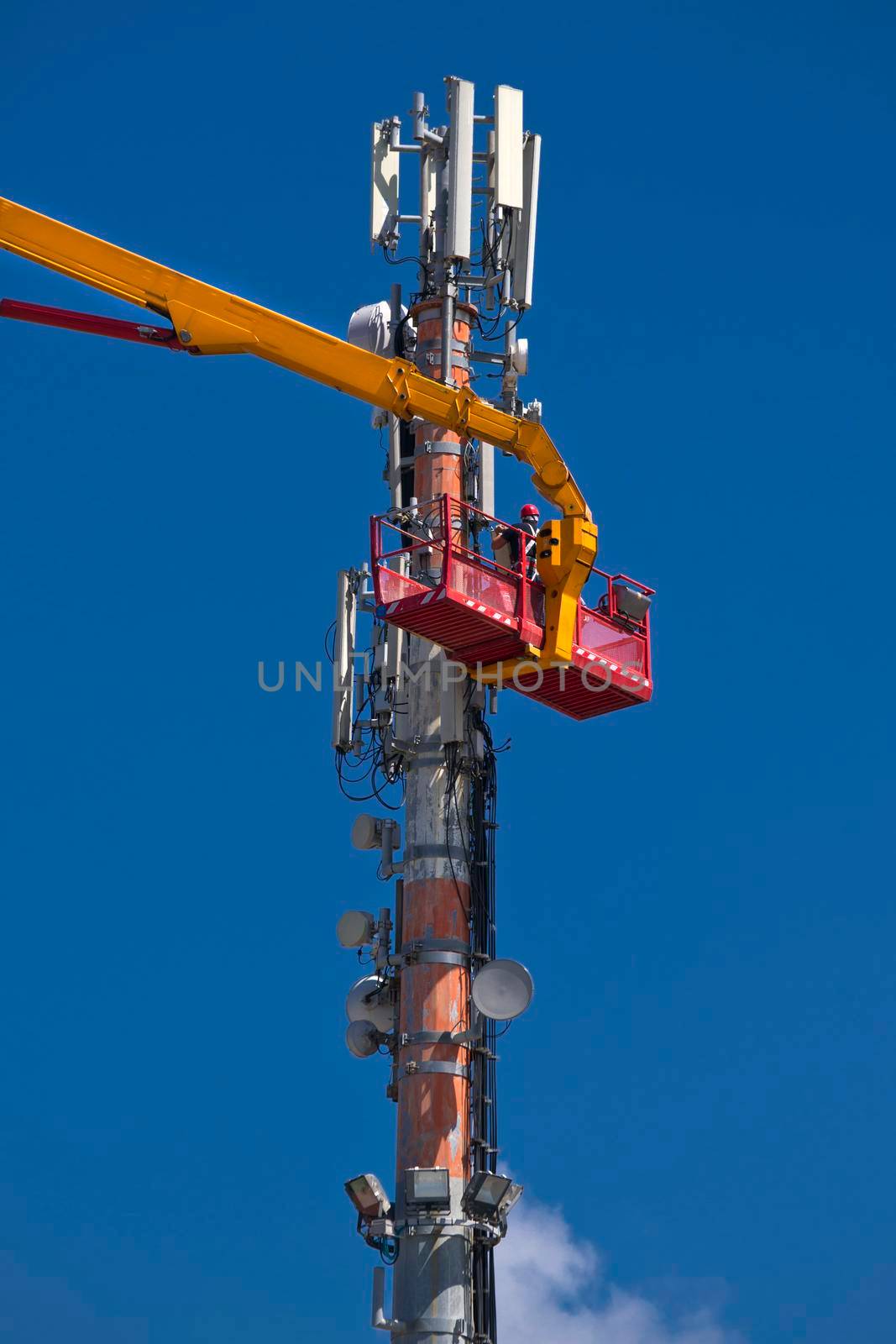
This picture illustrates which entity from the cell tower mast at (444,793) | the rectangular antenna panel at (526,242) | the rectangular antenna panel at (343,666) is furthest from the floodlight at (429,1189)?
the rectangular antenna panel at (526,242)

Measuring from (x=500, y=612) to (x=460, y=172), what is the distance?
39.9 ft

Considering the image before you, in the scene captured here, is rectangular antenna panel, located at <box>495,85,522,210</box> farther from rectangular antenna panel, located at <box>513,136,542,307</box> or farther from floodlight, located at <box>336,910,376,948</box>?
floodlight, located at <box>336,910,376,948</box>

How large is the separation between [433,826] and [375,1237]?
8335 mm

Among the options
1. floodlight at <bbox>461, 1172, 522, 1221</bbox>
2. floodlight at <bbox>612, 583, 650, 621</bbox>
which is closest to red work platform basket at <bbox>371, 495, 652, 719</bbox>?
floodlight at <bbox>612, 583, 650, 621</bbox>

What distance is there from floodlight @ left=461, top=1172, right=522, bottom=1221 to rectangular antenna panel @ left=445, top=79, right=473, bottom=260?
20.2 metres

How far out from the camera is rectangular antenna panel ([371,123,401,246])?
5775 cm

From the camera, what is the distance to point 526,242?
57219 millimetres

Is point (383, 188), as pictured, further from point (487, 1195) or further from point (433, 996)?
point (487, 1195)

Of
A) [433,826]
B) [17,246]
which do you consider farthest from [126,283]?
[433,826]

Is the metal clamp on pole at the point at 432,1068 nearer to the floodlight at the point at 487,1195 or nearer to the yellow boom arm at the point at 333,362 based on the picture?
the floodlight at the point at 487,1195

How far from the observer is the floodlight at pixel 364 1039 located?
51281 mm

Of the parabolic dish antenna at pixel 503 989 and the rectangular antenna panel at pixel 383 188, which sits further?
the rectangular antenna panel at pixel 383 188

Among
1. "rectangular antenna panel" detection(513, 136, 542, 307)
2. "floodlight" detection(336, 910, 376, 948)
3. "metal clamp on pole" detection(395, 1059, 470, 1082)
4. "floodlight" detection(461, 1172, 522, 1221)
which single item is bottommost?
"floodlight" detection(461, 1172, 522, 1221)

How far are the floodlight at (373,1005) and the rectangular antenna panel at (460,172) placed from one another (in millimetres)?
16199
